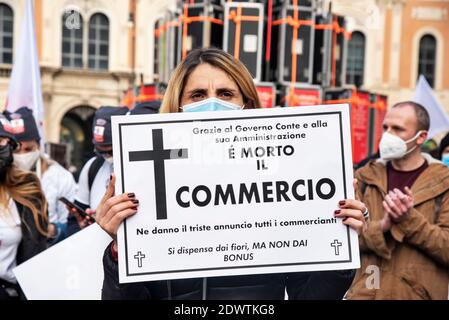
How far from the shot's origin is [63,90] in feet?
92.6

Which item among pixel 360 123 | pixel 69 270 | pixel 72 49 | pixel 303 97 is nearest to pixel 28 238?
pixel 69 270

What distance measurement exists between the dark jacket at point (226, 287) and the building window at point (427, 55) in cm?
2813

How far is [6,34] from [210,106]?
83.5 feet

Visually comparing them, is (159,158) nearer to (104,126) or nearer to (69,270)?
(69,270)

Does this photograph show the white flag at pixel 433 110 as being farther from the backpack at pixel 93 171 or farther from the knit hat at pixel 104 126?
the backpack at pixel 93 171

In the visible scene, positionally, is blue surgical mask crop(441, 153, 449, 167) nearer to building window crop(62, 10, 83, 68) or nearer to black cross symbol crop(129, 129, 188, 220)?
black cross symbol crop(129, 129, 188, 220)

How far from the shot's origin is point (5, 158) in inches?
164

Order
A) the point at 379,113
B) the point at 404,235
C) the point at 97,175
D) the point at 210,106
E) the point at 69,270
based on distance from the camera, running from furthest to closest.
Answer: the point at 379,113 < the point at 97,175 < the point at 404,235 < the point at 69,270 < the point at 210,106

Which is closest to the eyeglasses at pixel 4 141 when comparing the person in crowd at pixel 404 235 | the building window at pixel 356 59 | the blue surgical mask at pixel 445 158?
the person in crowd at pixel 404 235

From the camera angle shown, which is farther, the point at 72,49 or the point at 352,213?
the point at 72,49

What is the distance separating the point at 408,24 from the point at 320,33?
46.8 ft

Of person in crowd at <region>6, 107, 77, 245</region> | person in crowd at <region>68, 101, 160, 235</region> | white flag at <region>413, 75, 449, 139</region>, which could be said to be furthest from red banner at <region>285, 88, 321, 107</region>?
person in crowd at <region>68, 101, 160, 235</region>

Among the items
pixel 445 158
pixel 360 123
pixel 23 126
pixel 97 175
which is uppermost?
pixel 23 126
